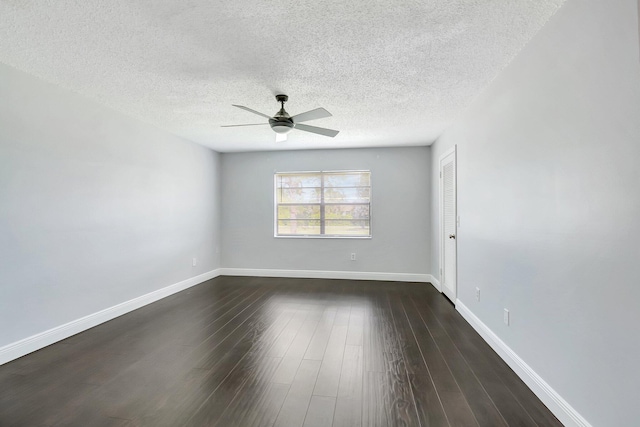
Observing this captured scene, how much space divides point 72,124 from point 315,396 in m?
3.39

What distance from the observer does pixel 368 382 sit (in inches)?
83.6

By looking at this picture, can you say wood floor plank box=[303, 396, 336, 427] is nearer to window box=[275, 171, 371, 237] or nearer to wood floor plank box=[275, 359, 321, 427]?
wood floor plank box=[275, 359, 321, 427]

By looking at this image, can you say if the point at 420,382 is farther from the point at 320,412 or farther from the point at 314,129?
the point at 314,129

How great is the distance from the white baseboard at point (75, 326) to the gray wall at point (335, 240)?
165 centimetres

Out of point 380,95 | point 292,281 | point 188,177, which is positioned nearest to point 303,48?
point 380,95

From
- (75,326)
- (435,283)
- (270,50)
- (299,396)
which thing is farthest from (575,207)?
(75,326)

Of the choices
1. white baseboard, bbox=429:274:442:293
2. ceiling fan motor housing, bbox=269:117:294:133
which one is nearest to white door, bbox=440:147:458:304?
white baseboard, bbox=429:274:442:293

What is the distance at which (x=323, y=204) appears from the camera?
5676 millimetres

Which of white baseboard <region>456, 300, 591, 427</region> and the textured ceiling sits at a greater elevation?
the textured ceiling

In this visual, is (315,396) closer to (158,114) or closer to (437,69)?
(437,69)

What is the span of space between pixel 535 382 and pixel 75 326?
399 centimetres

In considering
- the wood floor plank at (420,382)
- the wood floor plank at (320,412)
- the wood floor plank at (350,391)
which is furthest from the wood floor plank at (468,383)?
the wood floor plank at (320,412)

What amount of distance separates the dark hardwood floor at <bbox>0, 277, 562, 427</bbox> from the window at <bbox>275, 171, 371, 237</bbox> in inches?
84.0

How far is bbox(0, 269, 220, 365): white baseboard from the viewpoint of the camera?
2471 millimetres
